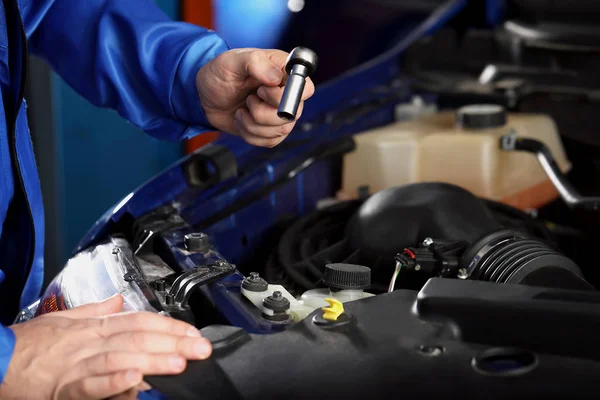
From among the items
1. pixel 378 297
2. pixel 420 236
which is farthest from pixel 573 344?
pixel 420 236

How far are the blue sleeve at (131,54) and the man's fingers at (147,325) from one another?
0.53 metres

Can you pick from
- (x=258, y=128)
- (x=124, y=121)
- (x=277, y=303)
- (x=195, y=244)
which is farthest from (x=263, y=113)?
(x=124, y=121)

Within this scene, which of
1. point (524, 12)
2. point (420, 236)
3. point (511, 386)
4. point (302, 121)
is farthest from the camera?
point (524, 12)

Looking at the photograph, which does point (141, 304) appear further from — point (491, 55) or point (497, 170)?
point (491, 55)

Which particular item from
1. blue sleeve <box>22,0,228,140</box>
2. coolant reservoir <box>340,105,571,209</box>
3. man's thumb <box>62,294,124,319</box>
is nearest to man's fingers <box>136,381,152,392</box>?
man's thumb <box>62,294,124,319</box>

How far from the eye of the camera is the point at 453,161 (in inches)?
59.0

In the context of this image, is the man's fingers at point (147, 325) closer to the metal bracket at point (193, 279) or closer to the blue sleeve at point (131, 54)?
the metal bracket at point (193, 279)

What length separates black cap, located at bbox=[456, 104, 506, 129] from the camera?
60.9 inches

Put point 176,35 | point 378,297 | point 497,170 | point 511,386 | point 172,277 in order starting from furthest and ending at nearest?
point 497,170 < point 176,35 < point 172,277 < point 378,297 < point 511,386

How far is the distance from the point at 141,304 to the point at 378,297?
0.28 m

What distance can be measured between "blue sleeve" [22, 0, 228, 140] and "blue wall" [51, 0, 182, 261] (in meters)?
1.31

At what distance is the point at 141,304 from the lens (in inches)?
37.3

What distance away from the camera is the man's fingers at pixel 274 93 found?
1.13m

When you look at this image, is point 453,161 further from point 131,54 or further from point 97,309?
point 97,309
